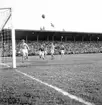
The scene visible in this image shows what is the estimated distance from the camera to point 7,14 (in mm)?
14469

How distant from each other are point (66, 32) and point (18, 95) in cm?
5265

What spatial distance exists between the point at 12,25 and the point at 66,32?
143 ft

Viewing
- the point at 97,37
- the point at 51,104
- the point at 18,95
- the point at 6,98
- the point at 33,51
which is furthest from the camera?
the point at 97,37

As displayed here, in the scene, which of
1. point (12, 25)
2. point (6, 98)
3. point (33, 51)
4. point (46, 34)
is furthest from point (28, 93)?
point (46, 34)

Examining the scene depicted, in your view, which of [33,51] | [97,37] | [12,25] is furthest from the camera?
[97,37]

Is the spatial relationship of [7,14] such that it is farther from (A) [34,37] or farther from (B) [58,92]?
(A) [34,37]

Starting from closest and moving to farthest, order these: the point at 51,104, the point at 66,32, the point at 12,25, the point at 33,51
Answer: the point at 51,104, the point at 12,25, the point at 33,51, the point at 66,32

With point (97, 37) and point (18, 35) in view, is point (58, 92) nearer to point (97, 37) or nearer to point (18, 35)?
point (18, 35)

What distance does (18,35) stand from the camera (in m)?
54.0

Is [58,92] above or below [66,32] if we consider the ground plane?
below

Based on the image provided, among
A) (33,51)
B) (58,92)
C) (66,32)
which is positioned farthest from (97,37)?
(58,92)

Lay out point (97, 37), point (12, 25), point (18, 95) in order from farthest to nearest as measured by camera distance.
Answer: point (97, 37)
point (12, 25)
point (18, 95)

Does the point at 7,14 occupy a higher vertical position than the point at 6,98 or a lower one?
higher

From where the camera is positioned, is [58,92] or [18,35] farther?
[18,35]
